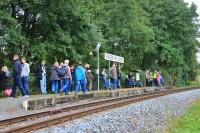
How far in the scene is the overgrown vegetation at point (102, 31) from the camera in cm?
3073

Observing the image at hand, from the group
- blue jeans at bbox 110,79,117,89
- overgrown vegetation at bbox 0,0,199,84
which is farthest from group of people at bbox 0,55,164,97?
overgrown vegetation at bbox 0,0,199,84

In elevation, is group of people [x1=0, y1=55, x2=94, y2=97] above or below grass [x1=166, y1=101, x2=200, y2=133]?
above

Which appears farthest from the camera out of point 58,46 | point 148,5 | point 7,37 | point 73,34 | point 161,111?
point 148,5

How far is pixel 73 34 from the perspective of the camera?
113ft

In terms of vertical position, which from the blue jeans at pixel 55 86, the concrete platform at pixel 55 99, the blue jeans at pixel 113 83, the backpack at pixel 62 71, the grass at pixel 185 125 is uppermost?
the backpack at pixel 62 71

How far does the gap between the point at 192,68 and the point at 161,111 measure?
61.7m

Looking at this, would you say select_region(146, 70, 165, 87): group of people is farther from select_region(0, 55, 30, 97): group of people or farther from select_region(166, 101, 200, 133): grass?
select_region(166, 101, 200, 133): grass

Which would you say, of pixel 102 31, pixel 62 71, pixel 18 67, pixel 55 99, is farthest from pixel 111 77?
pixel 18 67

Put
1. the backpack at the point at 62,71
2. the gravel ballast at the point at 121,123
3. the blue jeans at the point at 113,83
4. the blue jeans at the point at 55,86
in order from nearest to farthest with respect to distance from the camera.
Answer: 1. the gravel ballast at the point at 121,123
2. the backpack at the point at 62,71
3. the blue jeans at the point at 55,86
4. the blue jeans at the point at 113,83

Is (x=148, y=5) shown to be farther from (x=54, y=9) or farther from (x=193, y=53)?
(x=54, y=9)

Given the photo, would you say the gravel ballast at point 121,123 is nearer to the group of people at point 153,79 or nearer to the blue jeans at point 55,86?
the blue jeans at point 55,86

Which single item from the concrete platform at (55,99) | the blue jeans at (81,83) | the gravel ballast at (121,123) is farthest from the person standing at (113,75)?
the gravel ballast at (121,123)

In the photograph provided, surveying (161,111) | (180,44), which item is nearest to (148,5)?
(180,44)

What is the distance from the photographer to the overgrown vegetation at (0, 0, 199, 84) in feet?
101
